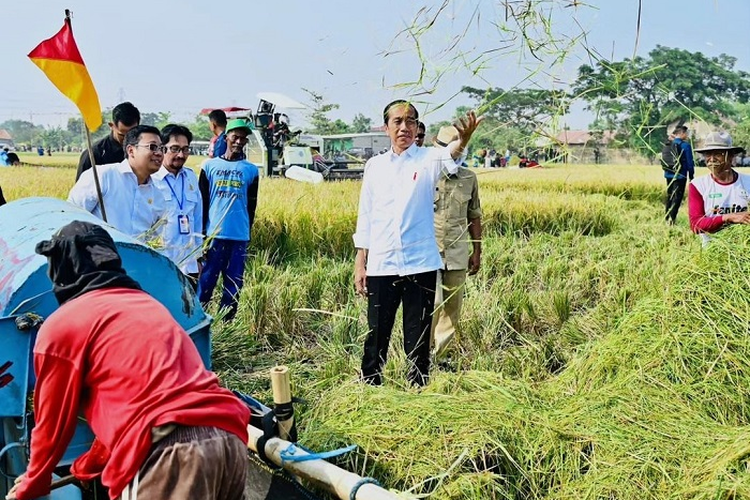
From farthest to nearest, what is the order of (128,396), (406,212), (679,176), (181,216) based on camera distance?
(679,176)
(181,216)
(406,212)
(128,396)

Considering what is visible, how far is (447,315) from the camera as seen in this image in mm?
4594

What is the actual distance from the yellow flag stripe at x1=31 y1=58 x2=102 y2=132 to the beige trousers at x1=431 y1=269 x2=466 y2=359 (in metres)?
2.27

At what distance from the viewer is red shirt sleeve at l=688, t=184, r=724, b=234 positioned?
3747mm

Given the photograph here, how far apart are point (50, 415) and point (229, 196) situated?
132 inches

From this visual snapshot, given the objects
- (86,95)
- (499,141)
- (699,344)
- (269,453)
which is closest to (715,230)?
(699,344)

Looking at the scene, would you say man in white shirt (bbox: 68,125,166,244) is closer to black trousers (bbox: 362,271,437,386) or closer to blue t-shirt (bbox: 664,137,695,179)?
black trousers (bbox: 362,271,437,386)

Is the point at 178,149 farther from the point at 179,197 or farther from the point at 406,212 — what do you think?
the point at 406,212

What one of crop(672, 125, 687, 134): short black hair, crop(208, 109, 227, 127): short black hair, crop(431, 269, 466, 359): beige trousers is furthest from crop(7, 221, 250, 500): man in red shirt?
crop(672, 125, 687, 134): short black hair

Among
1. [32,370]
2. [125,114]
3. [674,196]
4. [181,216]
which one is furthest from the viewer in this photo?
[674,196]

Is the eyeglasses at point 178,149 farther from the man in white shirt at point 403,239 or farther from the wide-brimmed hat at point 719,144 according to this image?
the wide-brimmed hat at point 719,144

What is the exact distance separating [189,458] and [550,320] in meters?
3.73

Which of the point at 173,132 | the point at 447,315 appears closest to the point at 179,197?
the point at 173,132

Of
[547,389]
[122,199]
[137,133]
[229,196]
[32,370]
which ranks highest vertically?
[137,133]

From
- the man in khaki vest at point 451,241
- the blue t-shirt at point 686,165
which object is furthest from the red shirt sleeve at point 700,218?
the blue t-shirt at point 686,165
